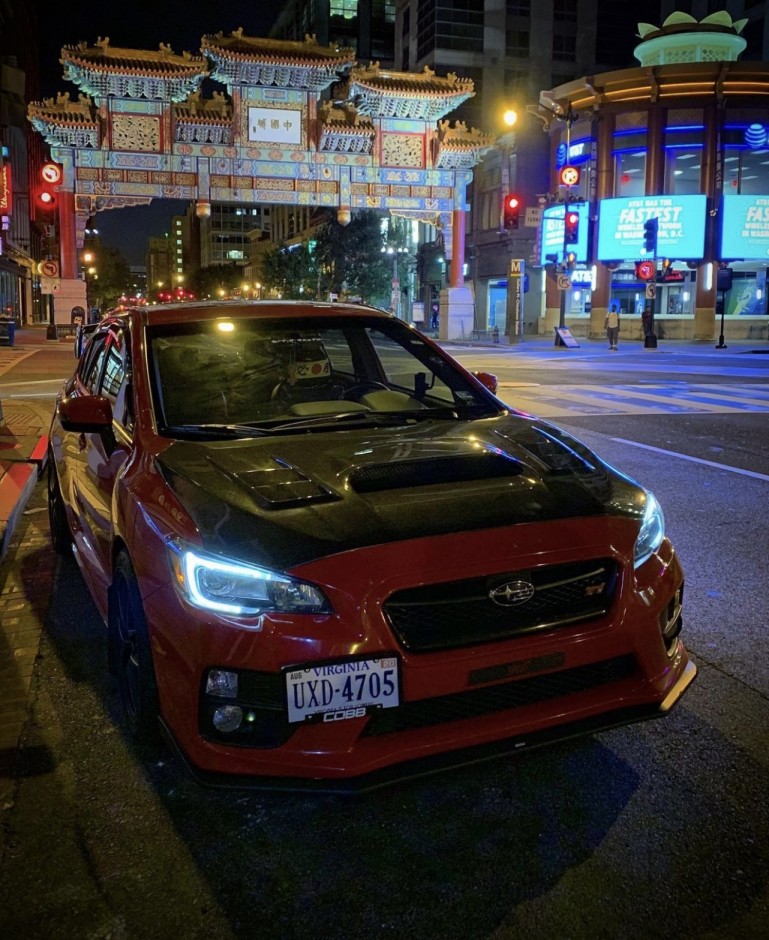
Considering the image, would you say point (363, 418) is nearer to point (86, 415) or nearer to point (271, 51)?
point (86, 415)

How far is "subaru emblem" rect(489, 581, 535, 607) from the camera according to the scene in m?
2.72

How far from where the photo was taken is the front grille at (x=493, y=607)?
104 inches

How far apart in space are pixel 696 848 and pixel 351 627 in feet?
4.11

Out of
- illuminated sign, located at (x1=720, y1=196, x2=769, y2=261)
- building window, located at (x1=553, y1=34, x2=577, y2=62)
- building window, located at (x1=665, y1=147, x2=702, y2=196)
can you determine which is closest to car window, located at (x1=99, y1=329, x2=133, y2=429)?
illuminated sign, located at (x1=720, y1=196, x2=769, y2=261)

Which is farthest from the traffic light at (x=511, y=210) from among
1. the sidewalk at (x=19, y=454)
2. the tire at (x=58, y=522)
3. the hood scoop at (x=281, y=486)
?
the hood scoop at (x=281, y=486)

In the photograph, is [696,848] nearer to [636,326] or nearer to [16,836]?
[16,836]

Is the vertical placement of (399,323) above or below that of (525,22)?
below

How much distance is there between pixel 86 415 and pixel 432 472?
169cm

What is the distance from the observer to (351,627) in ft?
8.37

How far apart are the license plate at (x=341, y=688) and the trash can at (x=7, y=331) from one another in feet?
111

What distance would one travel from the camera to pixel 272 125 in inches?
1574

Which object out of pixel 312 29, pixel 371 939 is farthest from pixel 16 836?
pixel 312 29

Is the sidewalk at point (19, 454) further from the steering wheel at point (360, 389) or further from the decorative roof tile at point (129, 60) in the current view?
the decorative roof tile at point (129, 60)

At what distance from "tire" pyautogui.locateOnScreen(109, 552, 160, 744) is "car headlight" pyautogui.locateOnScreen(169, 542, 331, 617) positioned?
0.43m
